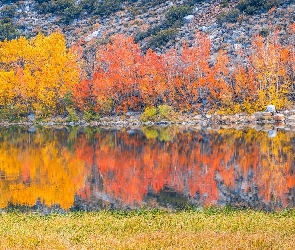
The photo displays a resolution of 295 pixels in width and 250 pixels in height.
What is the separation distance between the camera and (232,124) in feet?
216

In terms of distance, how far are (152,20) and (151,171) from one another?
7317cm

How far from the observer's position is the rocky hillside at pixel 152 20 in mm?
85688

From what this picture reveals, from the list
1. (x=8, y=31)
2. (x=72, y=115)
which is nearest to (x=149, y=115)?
(x=72, y=115)

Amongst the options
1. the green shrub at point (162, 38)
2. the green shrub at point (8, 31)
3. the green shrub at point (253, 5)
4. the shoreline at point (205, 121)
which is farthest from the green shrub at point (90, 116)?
the green shrub at point (8, 31)

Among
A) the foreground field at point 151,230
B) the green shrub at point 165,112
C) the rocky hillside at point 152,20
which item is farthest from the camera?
the rocky hillside at point 152,20

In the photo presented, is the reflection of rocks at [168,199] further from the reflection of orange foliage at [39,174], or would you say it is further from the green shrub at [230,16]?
the green shrub at [230,16]

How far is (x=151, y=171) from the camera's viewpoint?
3384 cm

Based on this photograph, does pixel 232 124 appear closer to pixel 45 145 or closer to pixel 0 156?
pixel 45 145

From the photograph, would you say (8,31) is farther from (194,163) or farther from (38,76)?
(194,163)

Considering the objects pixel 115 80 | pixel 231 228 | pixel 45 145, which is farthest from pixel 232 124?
pixel 231 228

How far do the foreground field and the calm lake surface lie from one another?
8.65ft

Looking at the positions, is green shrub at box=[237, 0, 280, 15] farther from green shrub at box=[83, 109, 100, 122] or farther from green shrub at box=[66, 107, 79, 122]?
green shrub at box=[66, 107, 79, 122]

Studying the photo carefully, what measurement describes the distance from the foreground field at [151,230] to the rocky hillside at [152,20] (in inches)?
2499

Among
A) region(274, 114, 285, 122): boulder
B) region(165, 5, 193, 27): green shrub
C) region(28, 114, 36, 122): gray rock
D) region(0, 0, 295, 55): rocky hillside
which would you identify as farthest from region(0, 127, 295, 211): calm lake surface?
region(165, 5, 193, 27): green shrub
